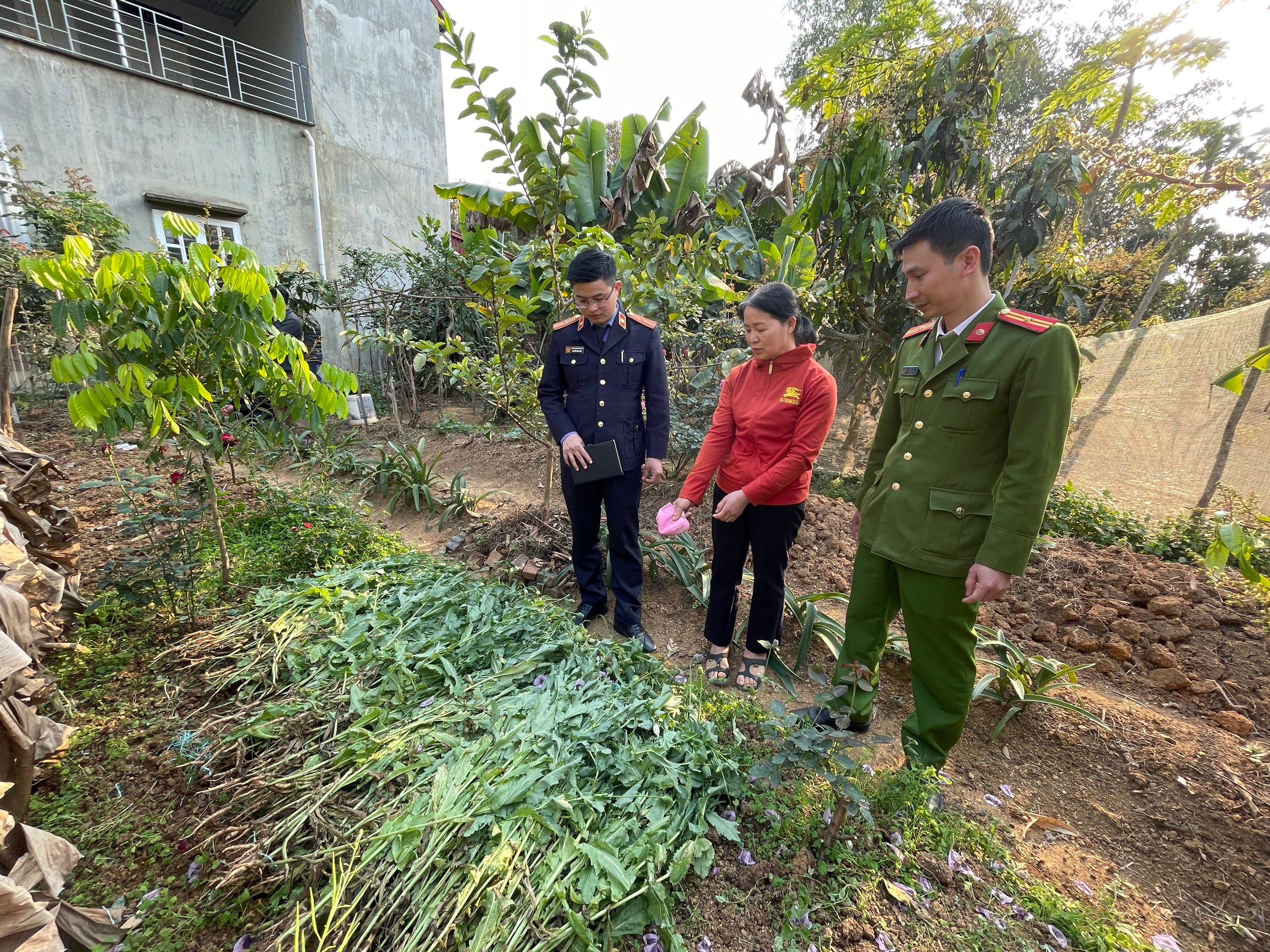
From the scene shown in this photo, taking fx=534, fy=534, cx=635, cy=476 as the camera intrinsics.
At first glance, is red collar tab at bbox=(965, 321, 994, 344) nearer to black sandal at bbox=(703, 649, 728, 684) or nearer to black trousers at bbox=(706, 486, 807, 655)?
black trousers at bbox=(706, 486, 807, 655)

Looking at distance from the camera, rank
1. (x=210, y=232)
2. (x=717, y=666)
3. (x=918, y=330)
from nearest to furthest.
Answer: (x=918, y=330) → (x=717, y=666) → (x=210, y=232)

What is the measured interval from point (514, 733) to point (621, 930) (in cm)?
59

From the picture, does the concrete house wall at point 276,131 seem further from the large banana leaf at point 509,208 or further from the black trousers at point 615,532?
the black trousers at point 615,532

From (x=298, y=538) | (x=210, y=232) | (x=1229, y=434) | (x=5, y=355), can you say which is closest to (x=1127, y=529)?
(x=1229, y=434)

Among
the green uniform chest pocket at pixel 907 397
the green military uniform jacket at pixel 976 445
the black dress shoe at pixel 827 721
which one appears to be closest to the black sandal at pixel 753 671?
the black dress shoe at pixel 827 721

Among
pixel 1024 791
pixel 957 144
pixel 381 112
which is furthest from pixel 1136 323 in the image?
pixel 381 112

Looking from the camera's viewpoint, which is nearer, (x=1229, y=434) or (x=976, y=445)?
(x=976, y=445)

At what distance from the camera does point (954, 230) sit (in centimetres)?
153

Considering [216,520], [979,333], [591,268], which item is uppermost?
[591,268]

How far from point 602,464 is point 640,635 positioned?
88 centimetres

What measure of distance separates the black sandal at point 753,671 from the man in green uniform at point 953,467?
496mm

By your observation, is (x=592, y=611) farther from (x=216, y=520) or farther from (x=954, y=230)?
(x=954, y=230)

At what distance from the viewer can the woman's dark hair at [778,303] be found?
2090mm

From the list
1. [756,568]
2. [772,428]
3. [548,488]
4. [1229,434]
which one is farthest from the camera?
[1229,434]
